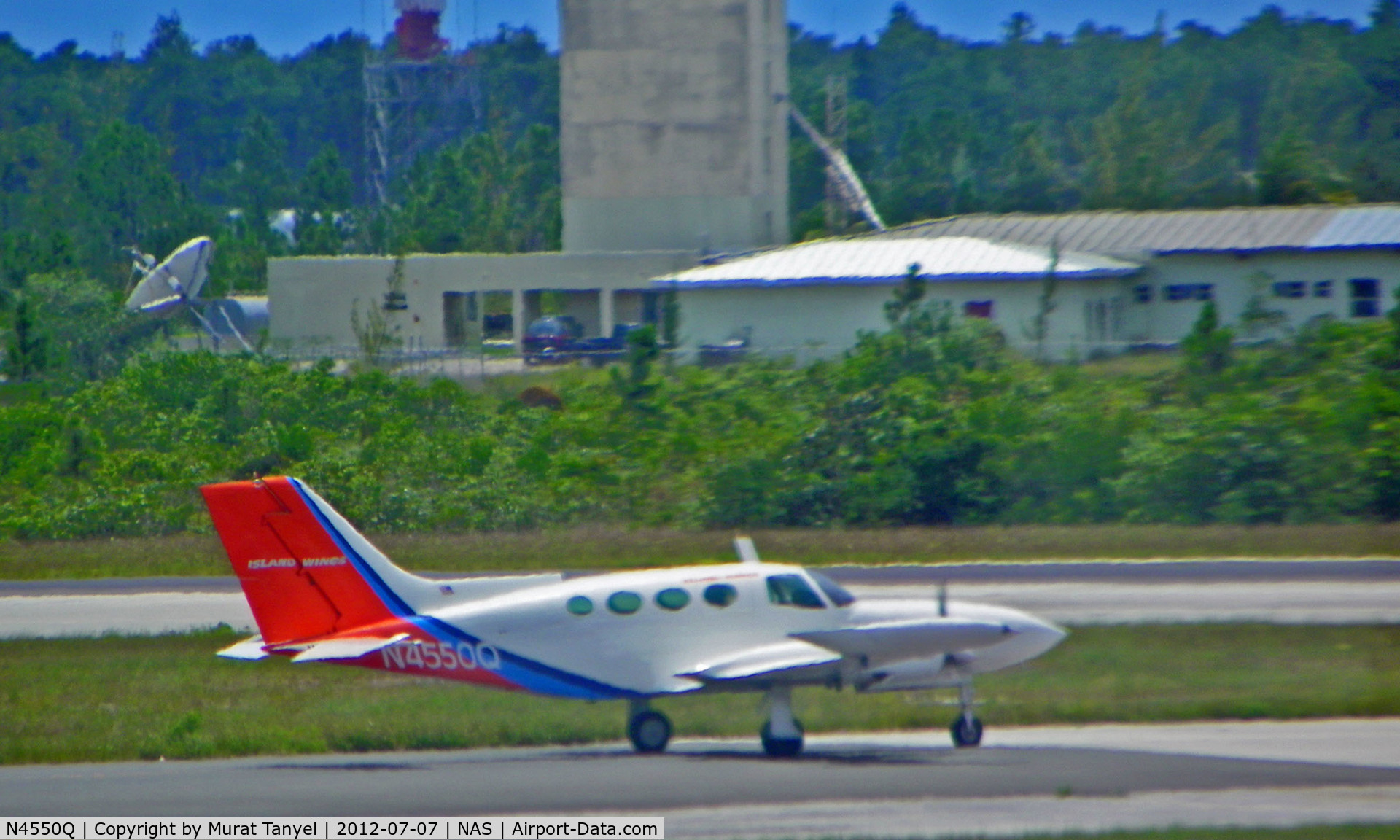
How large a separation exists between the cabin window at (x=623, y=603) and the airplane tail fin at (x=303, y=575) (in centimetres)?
189

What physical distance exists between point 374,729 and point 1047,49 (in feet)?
432

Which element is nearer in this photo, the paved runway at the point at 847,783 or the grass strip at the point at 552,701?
the paved runway at the point at 847,783

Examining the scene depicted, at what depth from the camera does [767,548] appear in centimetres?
3222

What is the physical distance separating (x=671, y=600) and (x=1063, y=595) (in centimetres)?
1187

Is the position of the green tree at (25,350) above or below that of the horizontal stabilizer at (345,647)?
above

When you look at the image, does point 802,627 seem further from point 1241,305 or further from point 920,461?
point 1241,305

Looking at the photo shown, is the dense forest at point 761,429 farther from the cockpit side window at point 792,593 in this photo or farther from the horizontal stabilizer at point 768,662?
the horizontal stabilizer at point 768,662

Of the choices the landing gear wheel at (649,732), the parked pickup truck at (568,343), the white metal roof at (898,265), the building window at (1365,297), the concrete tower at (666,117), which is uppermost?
the concrete tower at (666,117)

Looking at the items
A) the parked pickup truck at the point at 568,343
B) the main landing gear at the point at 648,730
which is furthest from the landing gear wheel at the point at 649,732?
the parked pickup truck at the point at 568,343

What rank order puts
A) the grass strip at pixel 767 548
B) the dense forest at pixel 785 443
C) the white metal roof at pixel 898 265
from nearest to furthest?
the grass strip at pixel 767 548
the dense forest at pixel 785 443
the white metal roof at pixel 898 265

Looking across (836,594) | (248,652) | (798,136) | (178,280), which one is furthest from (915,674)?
(798,136)

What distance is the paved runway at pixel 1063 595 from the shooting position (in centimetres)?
2384

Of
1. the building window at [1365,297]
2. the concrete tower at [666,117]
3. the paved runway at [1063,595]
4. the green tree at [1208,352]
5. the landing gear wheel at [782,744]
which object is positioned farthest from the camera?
the concrete tower at [666,117]

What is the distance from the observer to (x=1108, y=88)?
130250mm
